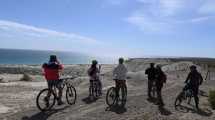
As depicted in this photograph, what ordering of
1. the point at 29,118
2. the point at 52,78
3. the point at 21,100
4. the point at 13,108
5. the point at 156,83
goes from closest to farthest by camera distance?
the point at 29,118, the point at 52,78, the point at 13,108, the point at 156,83, the point at 21,100

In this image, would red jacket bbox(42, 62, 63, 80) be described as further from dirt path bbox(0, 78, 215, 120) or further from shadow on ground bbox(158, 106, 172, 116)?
shadow on ground bbox(158, 106, 172, 116)

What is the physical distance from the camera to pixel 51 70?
46.4 feet

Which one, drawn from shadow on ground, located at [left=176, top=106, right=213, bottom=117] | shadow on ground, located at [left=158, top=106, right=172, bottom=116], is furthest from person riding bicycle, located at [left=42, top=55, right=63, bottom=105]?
shadow on ground, located at [left=176, top=106, right=213, bottom=117]

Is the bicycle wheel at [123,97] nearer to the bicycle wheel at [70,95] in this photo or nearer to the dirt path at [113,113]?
the dirt path at [113,113]

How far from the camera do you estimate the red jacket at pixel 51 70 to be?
558 inches

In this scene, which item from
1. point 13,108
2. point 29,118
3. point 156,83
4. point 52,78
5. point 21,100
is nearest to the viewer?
point 29,118

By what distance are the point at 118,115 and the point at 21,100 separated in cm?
732

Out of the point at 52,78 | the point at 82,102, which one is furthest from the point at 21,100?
the point at 52,78

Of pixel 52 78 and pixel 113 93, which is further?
pixel 113 93

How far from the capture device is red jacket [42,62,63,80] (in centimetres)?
1416

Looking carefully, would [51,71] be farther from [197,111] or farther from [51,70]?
[197,111]

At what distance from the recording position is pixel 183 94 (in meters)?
16.0

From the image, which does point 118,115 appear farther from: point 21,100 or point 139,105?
point 21,100

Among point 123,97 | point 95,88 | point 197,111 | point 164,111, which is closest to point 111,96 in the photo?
point 123,97
